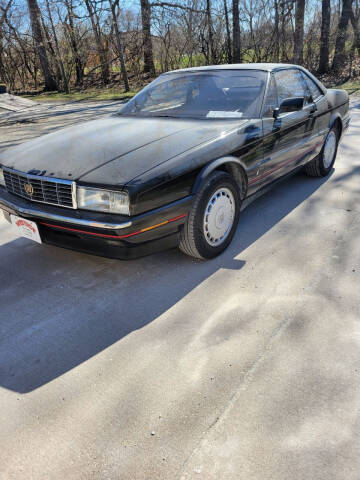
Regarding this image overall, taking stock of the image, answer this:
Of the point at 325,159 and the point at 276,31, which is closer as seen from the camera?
the point at 325,159

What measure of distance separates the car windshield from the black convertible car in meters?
0.01

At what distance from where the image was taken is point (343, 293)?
8.33ft

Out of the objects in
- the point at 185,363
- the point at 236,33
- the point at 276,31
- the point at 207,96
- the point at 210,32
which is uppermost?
the point at 210,32

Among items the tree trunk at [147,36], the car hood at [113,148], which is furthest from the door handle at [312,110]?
the tree trunk at [147,36]

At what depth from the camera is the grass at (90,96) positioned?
585 inches

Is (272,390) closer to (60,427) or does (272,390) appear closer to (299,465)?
(299,465)

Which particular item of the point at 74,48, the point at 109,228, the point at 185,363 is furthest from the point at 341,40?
the point at 185,363

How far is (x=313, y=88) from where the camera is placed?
4324 millimetres

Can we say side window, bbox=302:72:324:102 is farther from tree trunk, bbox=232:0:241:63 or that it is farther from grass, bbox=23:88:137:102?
tree trunk, bbox=232:0:241:63

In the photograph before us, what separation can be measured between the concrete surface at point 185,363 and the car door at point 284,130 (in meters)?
0.67

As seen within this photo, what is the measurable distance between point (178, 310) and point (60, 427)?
1.01 meters

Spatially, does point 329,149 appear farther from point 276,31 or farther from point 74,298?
point 276,31

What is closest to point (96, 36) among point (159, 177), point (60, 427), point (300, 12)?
point (300, 12)

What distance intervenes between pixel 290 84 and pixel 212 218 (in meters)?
1.92
